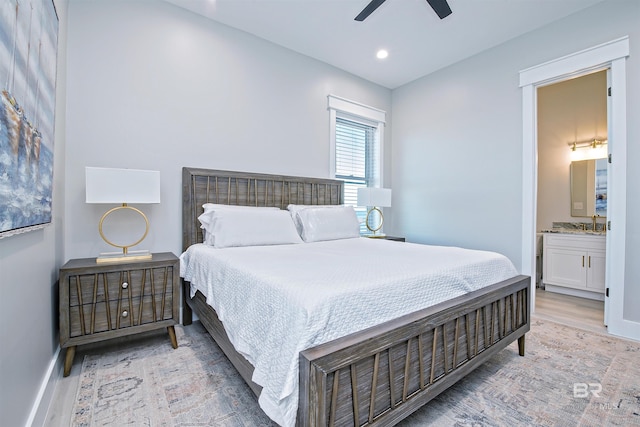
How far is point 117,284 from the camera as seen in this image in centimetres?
206

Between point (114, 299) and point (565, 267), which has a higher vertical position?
point (114, 299)

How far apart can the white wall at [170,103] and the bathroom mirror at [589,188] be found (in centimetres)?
381

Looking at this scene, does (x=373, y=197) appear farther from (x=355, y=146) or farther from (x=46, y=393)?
(x=46, y=393)

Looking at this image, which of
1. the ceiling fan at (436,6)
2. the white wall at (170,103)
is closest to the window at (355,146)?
the white wall at (170,103)

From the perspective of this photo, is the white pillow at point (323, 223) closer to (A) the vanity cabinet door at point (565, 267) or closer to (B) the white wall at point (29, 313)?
(B) the white wall at point (29, 313)

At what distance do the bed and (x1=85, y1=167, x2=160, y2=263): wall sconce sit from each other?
2.33 feet

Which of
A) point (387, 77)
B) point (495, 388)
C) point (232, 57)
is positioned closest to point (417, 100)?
point (387, 77)

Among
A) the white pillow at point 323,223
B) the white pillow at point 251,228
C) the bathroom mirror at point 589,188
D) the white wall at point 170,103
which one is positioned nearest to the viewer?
the white wall at point 170,103

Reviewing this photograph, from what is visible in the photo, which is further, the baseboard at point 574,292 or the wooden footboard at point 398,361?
the baseboard at point 574,292

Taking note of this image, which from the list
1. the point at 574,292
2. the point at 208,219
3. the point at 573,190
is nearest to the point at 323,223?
the point at 208,219

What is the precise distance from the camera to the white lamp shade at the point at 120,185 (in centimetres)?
208

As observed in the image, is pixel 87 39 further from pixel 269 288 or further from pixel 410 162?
pixel 410 162

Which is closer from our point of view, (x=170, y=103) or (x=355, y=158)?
(x=170, y=103)

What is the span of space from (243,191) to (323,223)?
93 centimetres
